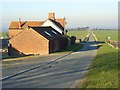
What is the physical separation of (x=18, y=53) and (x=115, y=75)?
29.7m

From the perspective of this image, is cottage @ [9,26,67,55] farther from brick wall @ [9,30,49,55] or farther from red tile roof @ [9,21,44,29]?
red tile roof @ [9,21,44,29]

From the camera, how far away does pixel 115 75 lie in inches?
712

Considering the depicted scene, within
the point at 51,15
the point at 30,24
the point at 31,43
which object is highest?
the point at 51,15

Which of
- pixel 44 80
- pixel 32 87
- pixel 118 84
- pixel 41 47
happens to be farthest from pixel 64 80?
pixel 41 47

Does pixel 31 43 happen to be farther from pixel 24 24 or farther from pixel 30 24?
pixel 24 24

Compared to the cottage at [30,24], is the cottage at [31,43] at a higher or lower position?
lower

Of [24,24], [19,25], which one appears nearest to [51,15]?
[24,24]

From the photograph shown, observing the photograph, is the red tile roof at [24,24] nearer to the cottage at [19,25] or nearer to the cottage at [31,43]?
the cottage at [19,25]

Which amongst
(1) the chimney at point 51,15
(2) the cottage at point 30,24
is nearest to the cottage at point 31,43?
(2) the cottage at point 30,24

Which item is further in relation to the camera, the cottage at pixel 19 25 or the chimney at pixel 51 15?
the chimney at pixel 51 15

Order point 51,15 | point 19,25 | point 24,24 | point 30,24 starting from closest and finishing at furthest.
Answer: point 19,25 < point 30,24 < point 24,24 < point 51,15

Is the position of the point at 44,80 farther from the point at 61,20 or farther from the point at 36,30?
the point at 61,20

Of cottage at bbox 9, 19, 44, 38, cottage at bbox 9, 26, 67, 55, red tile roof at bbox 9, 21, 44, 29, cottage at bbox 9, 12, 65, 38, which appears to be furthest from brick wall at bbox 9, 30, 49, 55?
red tile roof at bbox 9, 21, 44, 29

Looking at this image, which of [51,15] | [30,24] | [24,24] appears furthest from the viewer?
[51,15]
